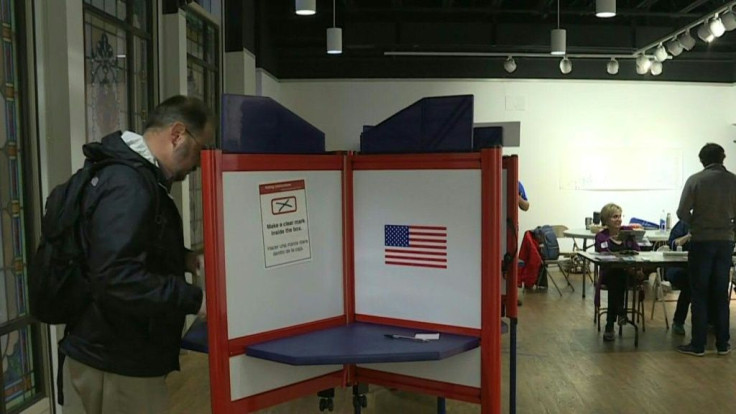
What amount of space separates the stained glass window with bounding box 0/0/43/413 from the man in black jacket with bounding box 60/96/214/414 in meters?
1.61

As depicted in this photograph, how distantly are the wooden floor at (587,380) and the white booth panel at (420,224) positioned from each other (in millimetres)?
1951

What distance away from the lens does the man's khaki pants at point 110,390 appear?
1908 millimetres

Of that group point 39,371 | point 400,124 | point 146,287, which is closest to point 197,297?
point 146,287

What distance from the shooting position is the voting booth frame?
81.1 inches

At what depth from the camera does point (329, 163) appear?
7.73 feet

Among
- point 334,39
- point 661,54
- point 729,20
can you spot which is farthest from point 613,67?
point 334,39

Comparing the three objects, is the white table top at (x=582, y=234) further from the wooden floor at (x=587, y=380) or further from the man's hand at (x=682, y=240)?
the wooden floor at (x=587, y=380)

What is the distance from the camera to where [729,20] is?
7.07 m

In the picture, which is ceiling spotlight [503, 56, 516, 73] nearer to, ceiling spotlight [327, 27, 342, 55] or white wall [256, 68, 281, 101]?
ceiling spotlight [327, 27, 342, 55]

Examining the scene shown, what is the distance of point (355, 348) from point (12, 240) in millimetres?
2155

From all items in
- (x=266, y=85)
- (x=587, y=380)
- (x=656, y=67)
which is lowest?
(x=587, y=380)

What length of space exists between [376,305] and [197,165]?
2.71 ft

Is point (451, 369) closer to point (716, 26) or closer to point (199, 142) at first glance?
point (199, 142)

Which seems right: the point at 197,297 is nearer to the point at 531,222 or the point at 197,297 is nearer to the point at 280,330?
the point at 280,330
